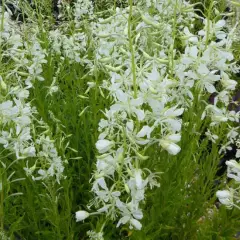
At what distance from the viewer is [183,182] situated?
2.44 metres

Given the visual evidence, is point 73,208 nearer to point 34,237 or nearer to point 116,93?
point 34,237

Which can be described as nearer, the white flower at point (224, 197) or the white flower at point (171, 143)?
the white flower at point (171, 143)

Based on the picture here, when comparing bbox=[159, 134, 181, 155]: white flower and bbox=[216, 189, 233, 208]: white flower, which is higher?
bbox=[159, 134, 181, 155]: white flower

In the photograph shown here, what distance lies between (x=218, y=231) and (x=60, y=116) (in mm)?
1313

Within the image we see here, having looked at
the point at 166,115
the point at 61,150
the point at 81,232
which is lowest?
the point at 81,232

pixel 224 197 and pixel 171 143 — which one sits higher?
pixel 171 143

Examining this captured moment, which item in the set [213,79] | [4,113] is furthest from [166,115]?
[4,113]

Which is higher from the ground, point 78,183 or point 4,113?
point 4,113

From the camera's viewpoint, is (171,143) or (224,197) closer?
(171,143)

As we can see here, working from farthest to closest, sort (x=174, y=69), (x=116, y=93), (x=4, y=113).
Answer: (x=174, y=69)
(x=4, y=113)
(x=116, y=93)

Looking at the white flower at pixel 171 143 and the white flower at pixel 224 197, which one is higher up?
the white flower at pixel 171 143

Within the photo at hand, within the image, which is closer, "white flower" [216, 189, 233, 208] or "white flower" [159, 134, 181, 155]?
"white flower" [159, 134, 181, 155]

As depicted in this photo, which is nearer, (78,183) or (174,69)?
(174,69)

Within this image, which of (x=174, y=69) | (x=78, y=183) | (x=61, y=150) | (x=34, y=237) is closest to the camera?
(x=174, y=69)
